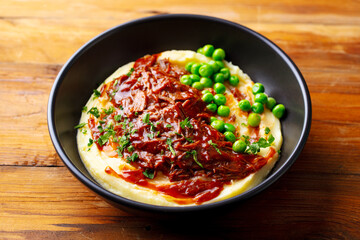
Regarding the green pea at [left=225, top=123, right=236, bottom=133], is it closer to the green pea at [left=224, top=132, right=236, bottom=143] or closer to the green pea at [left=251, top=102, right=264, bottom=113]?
the green pea at [left=224, top=132, right=236, bottom=143]

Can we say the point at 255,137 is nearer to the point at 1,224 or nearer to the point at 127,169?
the point at 127,169

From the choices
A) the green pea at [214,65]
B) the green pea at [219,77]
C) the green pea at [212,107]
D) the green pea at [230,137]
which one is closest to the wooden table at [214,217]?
the green pea at [230,137]

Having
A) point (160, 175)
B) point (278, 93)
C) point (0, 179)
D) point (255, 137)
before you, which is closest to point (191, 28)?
point (278, 93)

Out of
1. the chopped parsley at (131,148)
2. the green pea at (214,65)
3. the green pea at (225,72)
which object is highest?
the green pea at (214,65)

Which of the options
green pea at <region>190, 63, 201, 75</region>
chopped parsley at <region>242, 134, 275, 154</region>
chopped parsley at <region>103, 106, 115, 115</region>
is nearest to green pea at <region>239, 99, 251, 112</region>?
chopped parsley at <region>242, 134, 275, 154</region>

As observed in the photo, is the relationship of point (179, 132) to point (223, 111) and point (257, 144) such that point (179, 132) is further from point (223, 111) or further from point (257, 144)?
point (257, 144)

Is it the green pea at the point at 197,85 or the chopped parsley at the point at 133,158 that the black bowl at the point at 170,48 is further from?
the green pea at the point at 197,85

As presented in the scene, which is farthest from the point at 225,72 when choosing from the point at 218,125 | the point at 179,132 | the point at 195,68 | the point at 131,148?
the point at 131,148
